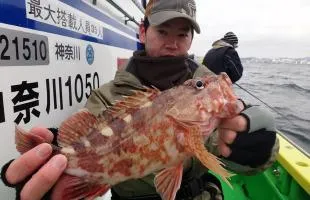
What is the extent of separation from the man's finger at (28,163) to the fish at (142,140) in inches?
4.2

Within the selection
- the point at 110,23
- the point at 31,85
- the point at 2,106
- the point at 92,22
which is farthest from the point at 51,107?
the point at 110,23

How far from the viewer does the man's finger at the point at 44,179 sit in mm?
1619

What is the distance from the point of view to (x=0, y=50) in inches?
71.6

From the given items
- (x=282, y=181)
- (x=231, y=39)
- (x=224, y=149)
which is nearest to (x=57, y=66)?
(x=224, y=149)

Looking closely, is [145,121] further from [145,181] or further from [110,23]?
[110,23]

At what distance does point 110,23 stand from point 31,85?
2120 mm

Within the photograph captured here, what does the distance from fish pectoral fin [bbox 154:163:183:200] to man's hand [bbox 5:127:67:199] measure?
1.83ft

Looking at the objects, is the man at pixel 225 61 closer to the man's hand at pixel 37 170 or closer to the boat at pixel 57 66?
the boat at pixel 57 66

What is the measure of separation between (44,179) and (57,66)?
111 cm

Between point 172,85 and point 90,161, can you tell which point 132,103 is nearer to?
point 90,161

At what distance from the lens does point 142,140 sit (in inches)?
73.8

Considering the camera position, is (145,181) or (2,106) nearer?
(2,106)

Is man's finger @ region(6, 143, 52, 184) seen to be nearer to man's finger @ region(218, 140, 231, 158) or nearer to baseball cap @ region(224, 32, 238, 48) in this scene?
man's finger @ region(218, 140, 231, 158)

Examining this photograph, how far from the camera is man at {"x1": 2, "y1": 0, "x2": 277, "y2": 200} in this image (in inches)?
80.3
